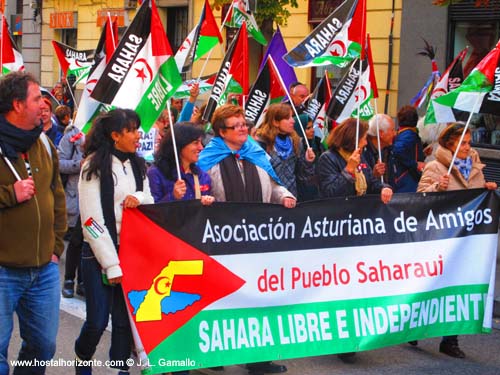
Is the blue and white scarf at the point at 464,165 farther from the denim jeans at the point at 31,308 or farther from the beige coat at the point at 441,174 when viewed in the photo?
the denim jeans at the point at 31,308

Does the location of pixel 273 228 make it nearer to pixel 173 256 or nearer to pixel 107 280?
pixel 173 256

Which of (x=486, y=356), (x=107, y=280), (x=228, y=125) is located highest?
(x=228, y=125)

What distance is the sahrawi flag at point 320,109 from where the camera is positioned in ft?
32.1

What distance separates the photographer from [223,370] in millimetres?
5914

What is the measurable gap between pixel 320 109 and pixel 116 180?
5.61m

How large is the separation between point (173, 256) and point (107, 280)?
1.43 ft

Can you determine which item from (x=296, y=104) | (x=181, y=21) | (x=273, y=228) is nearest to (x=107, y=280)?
(x=273, y=228)

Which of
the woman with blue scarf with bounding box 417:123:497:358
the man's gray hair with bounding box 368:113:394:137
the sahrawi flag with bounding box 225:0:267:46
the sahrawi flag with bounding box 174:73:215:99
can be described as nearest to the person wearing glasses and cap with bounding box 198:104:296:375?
the woman with blue scarf with bounding box 417:123:497:358

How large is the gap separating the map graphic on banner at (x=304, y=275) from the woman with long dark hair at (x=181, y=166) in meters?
0.26

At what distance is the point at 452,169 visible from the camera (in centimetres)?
664

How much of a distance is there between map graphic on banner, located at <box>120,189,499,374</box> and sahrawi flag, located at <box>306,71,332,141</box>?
3630mm

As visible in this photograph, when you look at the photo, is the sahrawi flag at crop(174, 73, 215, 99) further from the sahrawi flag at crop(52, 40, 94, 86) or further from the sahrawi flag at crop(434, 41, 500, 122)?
the sahrawi flag at crop(434, 41, 500, 122)

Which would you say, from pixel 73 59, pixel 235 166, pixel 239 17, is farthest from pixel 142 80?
pixel 73 59

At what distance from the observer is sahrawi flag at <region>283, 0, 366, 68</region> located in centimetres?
785
